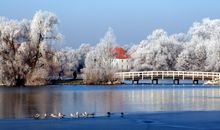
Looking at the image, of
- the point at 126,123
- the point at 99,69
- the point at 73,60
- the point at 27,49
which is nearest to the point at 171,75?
the point at 99,69

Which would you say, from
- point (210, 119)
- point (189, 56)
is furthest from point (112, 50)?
point (210, 119)

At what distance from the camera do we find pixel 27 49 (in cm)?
6431

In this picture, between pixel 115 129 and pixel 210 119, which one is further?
pixel 210 119

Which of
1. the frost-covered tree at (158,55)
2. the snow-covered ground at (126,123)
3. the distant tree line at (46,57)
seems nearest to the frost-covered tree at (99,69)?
the distant tree line at (46,57)

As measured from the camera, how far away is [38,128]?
19.8 metres

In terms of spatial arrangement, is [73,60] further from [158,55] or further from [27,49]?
[27,49]

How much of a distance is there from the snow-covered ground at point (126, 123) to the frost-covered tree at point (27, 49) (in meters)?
40.0

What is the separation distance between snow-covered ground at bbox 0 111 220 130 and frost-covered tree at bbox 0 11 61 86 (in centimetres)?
3996

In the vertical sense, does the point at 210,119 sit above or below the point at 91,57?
below

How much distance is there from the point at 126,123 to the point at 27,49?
145 feet

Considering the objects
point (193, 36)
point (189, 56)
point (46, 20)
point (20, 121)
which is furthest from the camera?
point (193, 36)

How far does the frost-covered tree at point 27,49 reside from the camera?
62.7 meters

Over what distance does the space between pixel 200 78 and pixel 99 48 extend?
1412cm

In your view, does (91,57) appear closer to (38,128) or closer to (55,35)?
(55,35)
